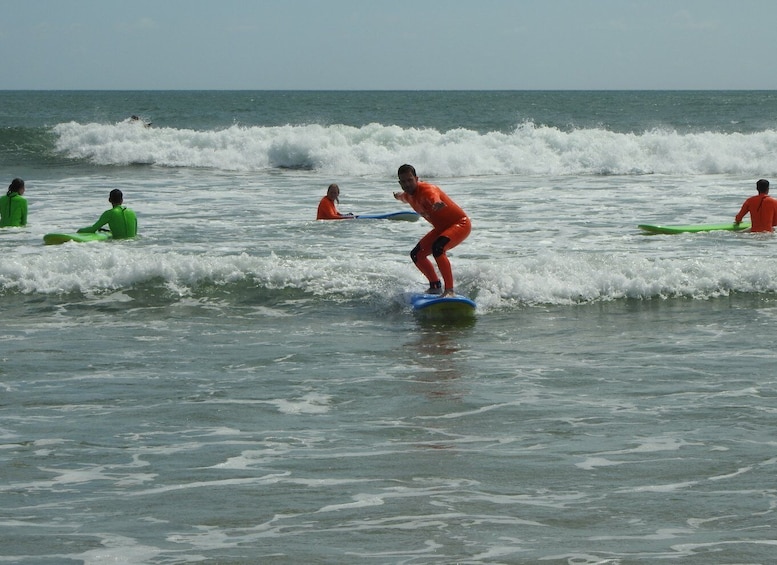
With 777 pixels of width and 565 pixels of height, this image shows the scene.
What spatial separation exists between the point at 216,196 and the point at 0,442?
15.8 m

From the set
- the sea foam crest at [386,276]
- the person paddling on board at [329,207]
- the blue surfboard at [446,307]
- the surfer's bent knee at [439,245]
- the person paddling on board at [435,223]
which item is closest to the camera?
the blue surfboard at [446,307]

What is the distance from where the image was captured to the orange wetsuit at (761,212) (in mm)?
14898

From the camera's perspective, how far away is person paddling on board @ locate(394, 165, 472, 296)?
403 inches

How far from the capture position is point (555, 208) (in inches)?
763

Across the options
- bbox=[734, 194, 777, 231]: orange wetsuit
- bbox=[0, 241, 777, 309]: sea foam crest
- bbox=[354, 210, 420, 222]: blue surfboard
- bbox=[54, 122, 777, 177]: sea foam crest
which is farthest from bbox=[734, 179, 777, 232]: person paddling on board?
bbox=[54, 122, 777, 177]: sea foam crest

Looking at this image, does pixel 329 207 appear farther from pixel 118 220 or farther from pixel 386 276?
pixel 386 276

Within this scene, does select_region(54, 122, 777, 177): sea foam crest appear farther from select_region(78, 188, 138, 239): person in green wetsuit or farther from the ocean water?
select_region(78, 188, 138, 239): person in green wetsuit

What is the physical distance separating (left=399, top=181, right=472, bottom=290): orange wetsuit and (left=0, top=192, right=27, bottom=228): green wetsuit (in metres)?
7.80

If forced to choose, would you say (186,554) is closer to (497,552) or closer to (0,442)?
(497,552)

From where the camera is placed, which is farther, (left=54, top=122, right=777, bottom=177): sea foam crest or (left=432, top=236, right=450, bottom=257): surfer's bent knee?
(left=54, top=122, right=777, bottom=177): sea foam crest

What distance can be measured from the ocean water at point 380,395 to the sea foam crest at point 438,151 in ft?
39.7

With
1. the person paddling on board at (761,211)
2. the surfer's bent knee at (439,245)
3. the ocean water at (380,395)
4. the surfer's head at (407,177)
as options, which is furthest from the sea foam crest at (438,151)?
the surfer's head at (407,177)

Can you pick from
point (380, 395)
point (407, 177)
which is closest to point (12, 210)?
point (407, 177)

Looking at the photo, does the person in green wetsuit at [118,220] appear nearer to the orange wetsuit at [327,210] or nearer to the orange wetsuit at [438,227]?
the orange wetsuit at [327,210]
